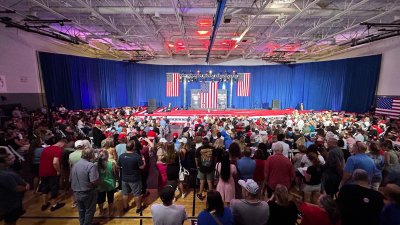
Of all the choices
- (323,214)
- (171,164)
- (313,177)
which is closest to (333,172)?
(313,177)

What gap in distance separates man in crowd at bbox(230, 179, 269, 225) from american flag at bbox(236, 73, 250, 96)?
22475mm

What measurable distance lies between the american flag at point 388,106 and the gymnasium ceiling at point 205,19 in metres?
4.18

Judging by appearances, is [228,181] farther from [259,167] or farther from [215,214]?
[215,214]

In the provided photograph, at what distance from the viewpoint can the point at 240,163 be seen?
4020mm

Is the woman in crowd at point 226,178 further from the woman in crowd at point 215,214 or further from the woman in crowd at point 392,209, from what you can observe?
the woman in crowd at point 392,209

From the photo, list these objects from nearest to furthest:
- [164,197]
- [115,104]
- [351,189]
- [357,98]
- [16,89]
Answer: [164,197]
[351,189]
[16,89]
[357,98]
[115,104]

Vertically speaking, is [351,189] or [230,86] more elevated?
[230,86]

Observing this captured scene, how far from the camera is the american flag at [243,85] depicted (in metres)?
24.4

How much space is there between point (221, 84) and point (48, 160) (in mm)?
20819

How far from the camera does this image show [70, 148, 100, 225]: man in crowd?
3.46m

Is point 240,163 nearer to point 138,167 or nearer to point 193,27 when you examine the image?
point 138,167

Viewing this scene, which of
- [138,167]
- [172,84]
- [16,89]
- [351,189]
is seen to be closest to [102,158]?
[138,167]

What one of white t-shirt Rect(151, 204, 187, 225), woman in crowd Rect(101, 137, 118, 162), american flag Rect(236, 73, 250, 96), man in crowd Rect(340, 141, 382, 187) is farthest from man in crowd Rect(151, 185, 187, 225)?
american flag Rect(236, 73, 250, 96)

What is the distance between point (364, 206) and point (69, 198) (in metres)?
5.69
